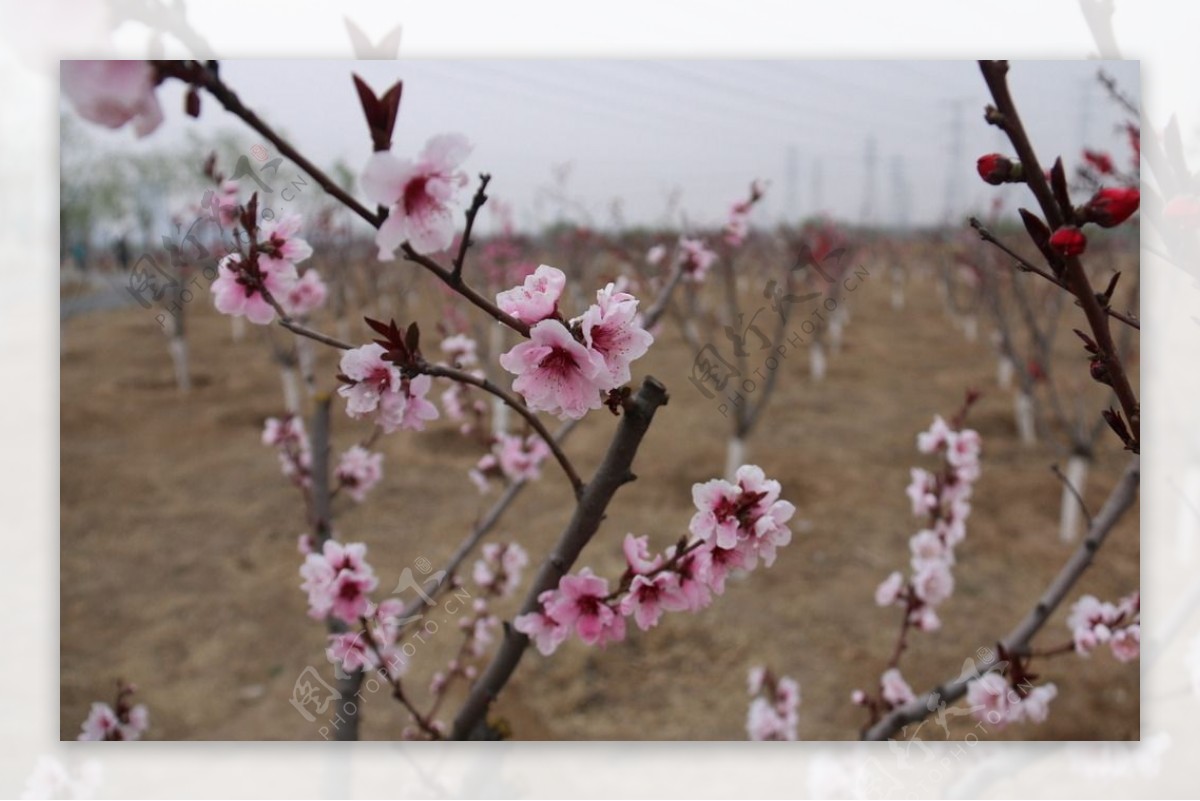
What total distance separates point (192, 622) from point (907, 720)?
1883mm

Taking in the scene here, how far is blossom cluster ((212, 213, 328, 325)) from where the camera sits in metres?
0.67

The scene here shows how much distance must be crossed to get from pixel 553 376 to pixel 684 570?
0.24m

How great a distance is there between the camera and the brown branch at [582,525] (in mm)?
579

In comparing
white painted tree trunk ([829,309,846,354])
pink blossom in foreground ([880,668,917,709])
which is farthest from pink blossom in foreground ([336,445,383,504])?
white painted tree trunk ([829,309,846,354])

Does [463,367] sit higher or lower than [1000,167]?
lower

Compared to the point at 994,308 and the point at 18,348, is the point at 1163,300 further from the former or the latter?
the point at 18,348

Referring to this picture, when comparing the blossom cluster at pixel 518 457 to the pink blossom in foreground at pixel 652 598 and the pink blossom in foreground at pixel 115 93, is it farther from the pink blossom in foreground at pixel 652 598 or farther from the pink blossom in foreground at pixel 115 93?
the pink blossom in foreground at pixel 115 93

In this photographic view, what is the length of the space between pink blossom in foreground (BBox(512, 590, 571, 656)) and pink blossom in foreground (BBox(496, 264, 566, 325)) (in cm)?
26

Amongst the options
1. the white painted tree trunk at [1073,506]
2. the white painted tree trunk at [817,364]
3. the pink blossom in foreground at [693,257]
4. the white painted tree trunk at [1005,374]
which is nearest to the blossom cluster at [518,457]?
the pink blossom in foreground at [693,257]

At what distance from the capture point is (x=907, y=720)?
0.99 meters

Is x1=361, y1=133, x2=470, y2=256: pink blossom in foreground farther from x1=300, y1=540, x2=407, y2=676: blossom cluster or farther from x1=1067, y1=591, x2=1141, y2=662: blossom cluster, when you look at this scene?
x1=1067, y1=591, x2=1141, y2=662: blossom cluster

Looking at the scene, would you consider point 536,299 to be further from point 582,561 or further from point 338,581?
point 582,561

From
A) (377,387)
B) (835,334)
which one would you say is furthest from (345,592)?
(835,334)

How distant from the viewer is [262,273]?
27.4 inches
